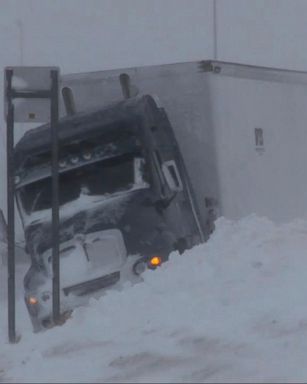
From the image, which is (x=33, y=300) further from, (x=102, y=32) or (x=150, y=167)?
(x=102, y=32)

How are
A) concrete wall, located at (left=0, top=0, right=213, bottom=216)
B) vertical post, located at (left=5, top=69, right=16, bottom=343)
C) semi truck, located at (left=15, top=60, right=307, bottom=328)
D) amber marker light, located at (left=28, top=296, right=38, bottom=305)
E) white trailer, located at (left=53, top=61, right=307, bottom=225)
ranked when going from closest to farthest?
vertical post, located at (left=5, top=69, right=16, bottom=343) < amber marker light, located at (left=28, top=296, right=38, bottom=305) < semi truck, located at (left=15, top=60, right=307, bottom=328) < white trailer, located at (left=53, top=61, right=307, bottom=225) < concrete wall, located at (left=0, top=0, right=213, bottom=216)

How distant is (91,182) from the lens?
12.8 meters

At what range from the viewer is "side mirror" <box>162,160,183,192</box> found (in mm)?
12766

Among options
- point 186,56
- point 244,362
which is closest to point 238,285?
point 244,362

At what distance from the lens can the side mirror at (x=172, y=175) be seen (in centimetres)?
1277

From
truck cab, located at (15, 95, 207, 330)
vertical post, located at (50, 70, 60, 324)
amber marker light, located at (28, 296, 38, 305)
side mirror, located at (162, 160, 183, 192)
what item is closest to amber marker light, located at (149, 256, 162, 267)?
truck cab, located at (15, 95, 207, 330)

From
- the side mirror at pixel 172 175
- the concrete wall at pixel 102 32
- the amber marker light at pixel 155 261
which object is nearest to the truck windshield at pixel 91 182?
the side mirror at pixel 172 175

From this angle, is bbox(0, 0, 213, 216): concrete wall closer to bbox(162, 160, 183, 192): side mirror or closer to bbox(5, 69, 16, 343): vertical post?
bbox(162, 160, 183, 192): side mirror

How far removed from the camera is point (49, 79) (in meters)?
11.8

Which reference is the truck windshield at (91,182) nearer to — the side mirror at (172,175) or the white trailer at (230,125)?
the side mirror at (172,175)

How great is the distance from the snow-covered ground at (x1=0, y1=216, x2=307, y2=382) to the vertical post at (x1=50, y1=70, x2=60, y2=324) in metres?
0.28

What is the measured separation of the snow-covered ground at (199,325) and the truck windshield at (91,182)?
1.01m

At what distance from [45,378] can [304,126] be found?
255 inches

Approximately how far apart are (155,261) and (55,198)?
1342 mm
